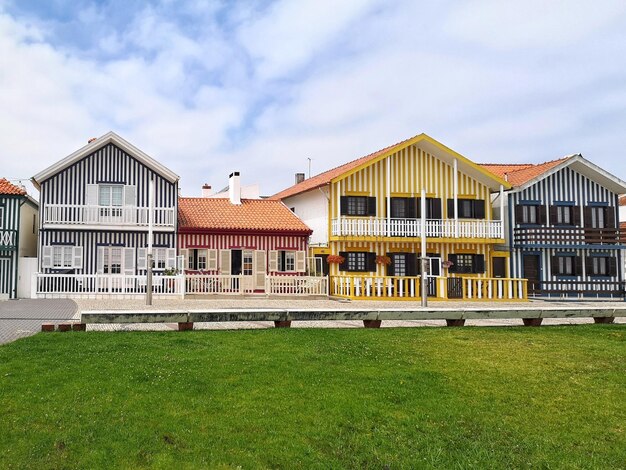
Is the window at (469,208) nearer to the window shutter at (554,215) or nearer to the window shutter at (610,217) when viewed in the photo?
the window shutter at (554,215)

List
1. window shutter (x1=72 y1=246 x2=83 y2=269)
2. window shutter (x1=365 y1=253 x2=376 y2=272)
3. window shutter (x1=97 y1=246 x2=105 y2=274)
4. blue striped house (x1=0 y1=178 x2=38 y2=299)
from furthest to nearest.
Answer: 1. window shutter (x1=365 y1=253 x2=376 y2=272)
2. window shutter (x1=97 y1=246 x2=105 y2=274)
3. window shutter (x1=72 y1=246 x2=83 y2=269)
4. blue striped house (x1=0 y1=178 x2=38 y2=299)

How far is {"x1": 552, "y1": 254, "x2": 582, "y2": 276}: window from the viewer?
28.8 metres

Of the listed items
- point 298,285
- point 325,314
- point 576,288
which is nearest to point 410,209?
point 298,285

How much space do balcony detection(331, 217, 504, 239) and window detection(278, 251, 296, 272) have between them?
278 centimetres

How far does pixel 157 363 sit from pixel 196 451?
10.4ft

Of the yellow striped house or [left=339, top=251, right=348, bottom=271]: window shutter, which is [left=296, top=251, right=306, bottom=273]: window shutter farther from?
[left=339, top=251, right=348, bottom=271]: window shutter

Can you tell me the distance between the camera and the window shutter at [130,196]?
26.2 m

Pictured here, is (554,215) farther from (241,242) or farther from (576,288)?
(241,242)

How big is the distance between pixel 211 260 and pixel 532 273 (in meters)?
15.5

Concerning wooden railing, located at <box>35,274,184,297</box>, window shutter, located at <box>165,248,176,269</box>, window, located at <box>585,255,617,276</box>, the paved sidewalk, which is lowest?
the paved sidewalk

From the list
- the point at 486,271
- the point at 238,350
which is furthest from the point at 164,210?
the point at 238,350

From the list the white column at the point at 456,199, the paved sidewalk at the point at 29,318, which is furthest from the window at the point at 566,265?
the paved sidewalk at the point at 29,318

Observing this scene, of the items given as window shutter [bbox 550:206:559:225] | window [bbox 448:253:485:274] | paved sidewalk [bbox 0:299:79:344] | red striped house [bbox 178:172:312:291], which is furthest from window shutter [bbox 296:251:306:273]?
window shutter [bbox 550:206:559:225]

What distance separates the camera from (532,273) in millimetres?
28641
